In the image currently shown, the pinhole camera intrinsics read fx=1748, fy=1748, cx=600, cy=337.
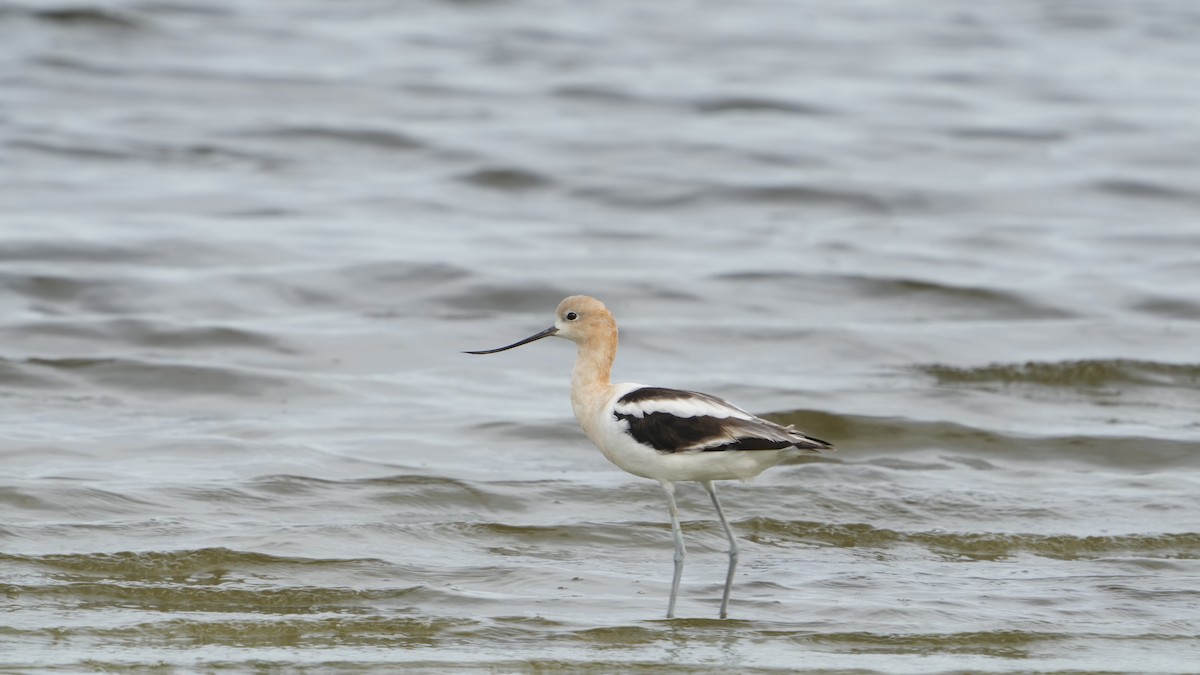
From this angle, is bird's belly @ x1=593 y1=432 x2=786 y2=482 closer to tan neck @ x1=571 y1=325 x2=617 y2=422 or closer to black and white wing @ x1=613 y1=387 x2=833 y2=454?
black and white wing @ x1=613 y1=387 x2=833 y2=454

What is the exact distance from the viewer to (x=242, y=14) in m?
27.2

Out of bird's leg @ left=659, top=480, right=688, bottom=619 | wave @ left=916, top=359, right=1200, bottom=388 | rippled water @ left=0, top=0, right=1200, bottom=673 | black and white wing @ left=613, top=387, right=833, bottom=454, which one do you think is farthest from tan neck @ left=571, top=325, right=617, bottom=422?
wave @ left=916, top=359, right=1200, bottom=388

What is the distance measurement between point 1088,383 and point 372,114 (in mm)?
11640

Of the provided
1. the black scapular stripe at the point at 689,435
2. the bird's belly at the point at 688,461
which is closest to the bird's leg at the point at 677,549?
the bird's belly at the point at 688,461

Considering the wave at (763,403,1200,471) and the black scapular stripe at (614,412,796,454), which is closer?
the black scapular stripe at (614,412,796,454)

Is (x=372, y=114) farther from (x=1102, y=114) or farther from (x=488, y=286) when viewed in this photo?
(x=1102, y=114)

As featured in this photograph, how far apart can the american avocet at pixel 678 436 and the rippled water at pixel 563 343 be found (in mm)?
681

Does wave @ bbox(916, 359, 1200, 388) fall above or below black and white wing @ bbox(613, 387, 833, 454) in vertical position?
below

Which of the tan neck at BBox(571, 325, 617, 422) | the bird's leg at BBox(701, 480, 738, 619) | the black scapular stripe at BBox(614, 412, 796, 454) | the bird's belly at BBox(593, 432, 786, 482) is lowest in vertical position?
the bird's leg at BBox(701, 480, 738, 619)

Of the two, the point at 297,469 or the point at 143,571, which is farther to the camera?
the point at 297,469

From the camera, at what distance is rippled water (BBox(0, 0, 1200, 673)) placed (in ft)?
26.5

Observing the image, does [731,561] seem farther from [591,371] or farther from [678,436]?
[591,371]

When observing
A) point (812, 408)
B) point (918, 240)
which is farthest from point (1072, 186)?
point (812, 408)

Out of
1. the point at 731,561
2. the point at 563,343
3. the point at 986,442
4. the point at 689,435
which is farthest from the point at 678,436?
the point at 563,343
